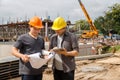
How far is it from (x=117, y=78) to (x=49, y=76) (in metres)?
2.41

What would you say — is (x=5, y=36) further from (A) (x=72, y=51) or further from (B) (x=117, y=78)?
(A) (x=72, y=51)

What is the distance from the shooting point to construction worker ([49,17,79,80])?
418 cm

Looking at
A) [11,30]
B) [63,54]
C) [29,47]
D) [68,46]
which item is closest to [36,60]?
[29,47]

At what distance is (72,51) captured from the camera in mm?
4148

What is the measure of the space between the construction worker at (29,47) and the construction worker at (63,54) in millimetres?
267

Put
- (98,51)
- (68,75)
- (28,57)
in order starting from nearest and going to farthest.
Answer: (28,57), (68,75), (98,51)

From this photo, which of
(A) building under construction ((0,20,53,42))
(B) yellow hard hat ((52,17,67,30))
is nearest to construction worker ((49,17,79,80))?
(B) yellow hard hat ((52,17,67,30))

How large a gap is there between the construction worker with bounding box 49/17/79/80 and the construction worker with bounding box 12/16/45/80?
267 mm

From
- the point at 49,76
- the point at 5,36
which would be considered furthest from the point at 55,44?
the point at 5,36

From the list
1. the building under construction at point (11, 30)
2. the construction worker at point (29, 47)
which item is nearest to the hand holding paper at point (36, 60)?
the construction worker at point (29, 47)

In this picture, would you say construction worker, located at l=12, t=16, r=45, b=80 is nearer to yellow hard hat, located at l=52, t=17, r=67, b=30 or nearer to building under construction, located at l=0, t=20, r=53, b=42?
yellow hard hat, located at l=52, t=17, r=67, b=30

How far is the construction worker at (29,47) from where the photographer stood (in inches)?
159

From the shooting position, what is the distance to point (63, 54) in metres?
4.15

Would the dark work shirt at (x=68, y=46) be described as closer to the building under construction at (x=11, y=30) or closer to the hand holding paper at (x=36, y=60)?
the hand holding paper at (x=36, y=60)
